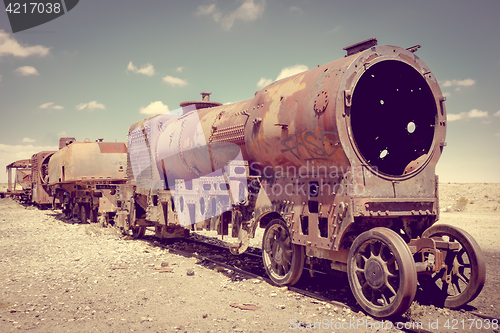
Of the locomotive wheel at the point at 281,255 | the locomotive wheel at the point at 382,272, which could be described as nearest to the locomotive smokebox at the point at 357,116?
the locomotive wheel at the point at 382,272

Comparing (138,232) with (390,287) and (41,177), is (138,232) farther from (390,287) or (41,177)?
(41,177)

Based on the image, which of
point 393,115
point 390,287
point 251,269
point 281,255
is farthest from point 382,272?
point 251,269

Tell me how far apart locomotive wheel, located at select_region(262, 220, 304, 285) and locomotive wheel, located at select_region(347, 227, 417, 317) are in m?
1.17

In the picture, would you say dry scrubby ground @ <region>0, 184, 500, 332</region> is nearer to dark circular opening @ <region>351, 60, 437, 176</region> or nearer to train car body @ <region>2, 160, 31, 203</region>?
dark circular opening @ <region>351, 60, 437, 176</region>

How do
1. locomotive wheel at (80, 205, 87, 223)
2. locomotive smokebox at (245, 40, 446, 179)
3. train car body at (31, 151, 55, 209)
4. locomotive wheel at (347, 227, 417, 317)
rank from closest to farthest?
1. locomotive wheel at (347, 227, 417, 317)
2. locomotive smokebox at (245, 40, 446, 179)
3. locomotive wheel at (80, 205, 87, 223)
4. train car body at (31, 151, 55, 209)

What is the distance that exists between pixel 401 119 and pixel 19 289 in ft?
24.3

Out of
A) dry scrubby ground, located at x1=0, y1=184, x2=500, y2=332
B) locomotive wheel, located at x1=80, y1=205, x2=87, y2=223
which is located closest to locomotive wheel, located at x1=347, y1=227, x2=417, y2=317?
dry scrubby ground, located at x1=0, y1=184, x2=500, y2=332

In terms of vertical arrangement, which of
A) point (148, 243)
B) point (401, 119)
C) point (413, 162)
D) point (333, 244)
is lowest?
point (148, 243)

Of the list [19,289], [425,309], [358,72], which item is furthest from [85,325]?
[358,72]

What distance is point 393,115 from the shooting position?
22.0ft

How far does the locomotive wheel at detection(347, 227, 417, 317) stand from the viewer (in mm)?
4492

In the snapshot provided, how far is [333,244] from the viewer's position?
5.32m

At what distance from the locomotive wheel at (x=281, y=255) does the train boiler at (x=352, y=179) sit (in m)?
0.02

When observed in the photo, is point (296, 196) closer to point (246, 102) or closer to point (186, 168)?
point (246, 102)
